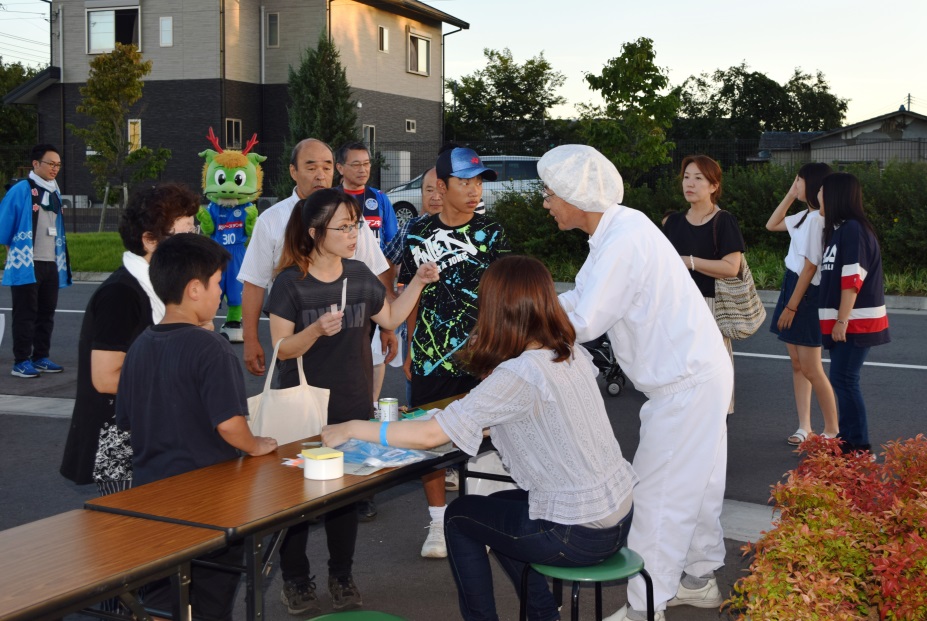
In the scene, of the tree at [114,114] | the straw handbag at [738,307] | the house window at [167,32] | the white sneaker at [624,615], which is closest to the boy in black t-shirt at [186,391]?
the white sneaker at [624,615]

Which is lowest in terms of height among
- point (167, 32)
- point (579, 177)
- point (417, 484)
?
point (417, 484)

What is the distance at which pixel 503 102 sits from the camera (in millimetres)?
56062

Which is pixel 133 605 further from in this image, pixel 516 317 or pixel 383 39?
pixel 383 39

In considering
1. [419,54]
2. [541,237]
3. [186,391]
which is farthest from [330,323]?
[419,54]

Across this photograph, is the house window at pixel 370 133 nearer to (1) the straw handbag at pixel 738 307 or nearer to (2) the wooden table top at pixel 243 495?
(1) the straw handbag at pixel 738 307

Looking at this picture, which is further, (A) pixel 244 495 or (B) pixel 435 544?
(B) pixel 435 544

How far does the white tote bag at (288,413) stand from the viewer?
13.8ft

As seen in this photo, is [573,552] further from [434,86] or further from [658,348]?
[434,86]

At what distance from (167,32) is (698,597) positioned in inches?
1480

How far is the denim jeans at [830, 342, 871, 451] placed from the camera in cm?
659

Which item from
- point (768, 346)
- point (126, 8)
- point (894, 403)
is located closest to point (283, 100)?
point (126, 8)

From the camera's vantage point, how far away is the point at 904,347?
37.4 ft

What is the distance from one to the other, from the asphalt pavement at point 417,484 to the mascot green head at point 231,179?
5.82 feet

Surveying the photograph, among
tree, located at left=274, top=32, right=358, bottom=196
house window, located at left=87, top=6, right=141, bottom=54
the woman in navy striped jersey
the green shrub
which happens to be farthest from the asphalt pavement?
house window, located at left=87, top=6, right=141, bottom=54
